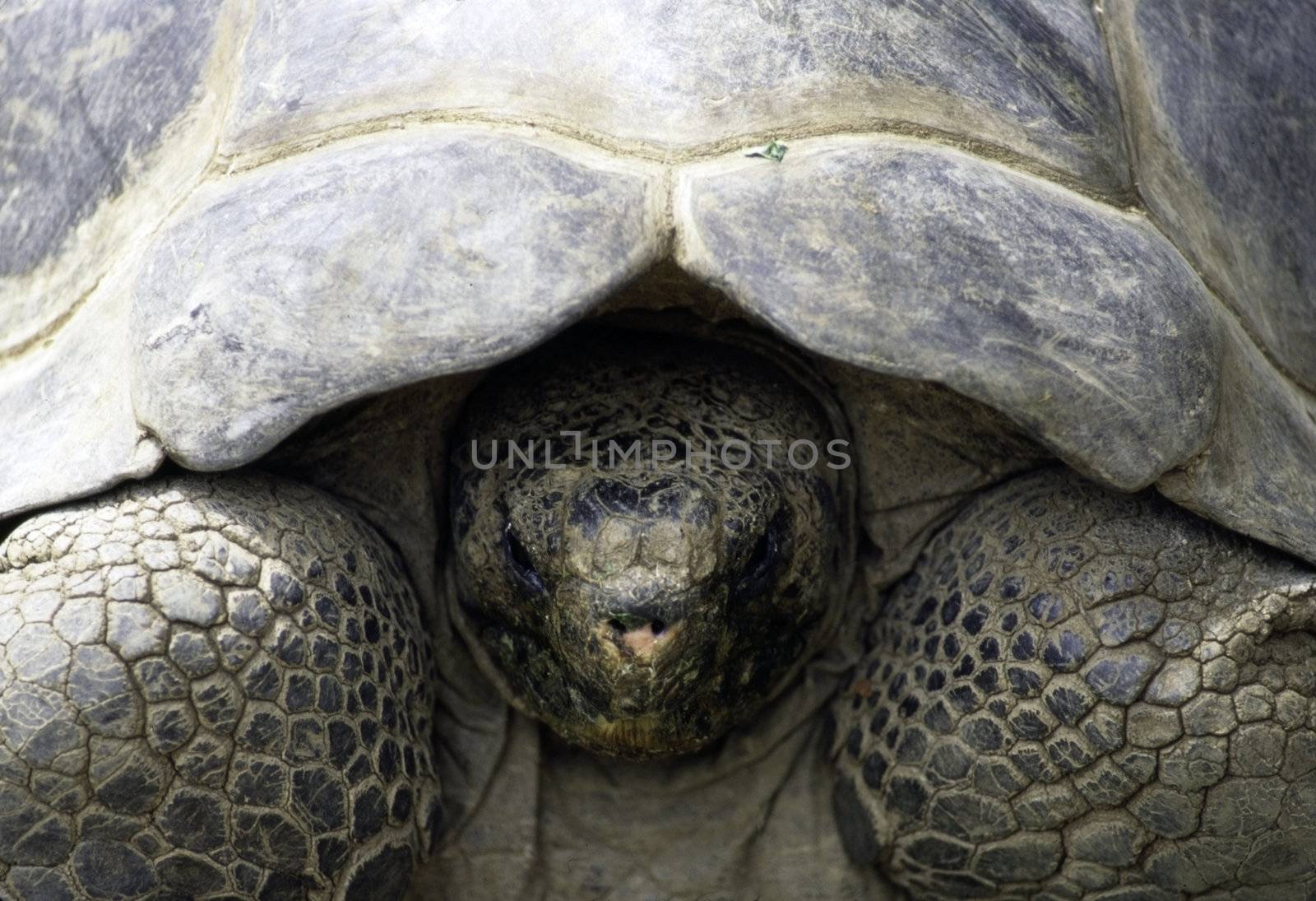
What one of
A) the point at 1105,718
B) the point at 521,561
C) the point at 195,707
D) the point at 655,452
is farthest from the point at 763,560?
the point at 195,707

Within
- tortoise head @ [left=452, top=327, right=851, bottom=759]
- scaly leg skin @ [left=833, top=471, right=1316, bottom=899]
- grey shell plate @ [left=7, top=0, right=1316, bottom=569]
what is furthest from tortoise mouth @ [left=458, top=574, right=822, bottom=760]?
grey shell plate @ [left=7, top=0, right=1316, bottom=569]

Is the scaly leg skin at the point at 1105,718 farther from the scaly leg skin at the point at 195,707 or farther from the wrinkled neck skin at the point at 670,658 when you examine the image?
the scaly leg skin at the point at 195,707

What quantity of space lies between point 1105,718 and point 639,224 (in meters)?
1.08

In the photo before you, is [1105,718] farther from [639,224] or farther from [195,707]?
[195,707]

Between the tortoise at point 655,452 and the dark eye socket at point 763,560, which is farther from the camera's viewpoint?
the dark eye socket at point 763,560

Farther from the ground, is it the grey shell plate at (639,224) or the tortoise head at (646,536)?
the grey shell plate at (639,224)

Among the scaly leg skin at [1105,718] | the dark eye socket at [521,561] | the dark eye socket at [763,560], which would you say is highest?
the dark eye socket at [521,561]

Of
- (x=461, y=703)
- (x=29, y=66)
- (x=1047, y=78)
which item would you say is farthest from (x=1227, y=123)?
(x=29, y=66)

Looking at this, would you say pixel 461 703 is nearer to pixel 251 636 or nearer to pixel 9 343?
pixel 251 636

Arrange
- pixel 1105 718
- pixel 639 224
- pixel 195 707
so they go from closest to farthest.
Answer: pixel 639 224 → pixel 195 707 → pixel 1105 718

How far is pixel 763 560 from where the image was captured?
2545mm

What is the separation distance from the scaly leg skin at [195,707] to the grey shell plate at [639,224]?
15 centimetres

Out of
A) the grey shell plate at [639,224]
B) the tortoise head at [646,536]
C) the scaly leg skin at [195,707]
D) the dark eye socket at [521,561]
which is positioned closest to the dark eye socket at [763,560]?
the tortoise head at [646,536]

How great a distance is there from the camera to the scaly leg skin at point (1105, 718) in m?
2.43
